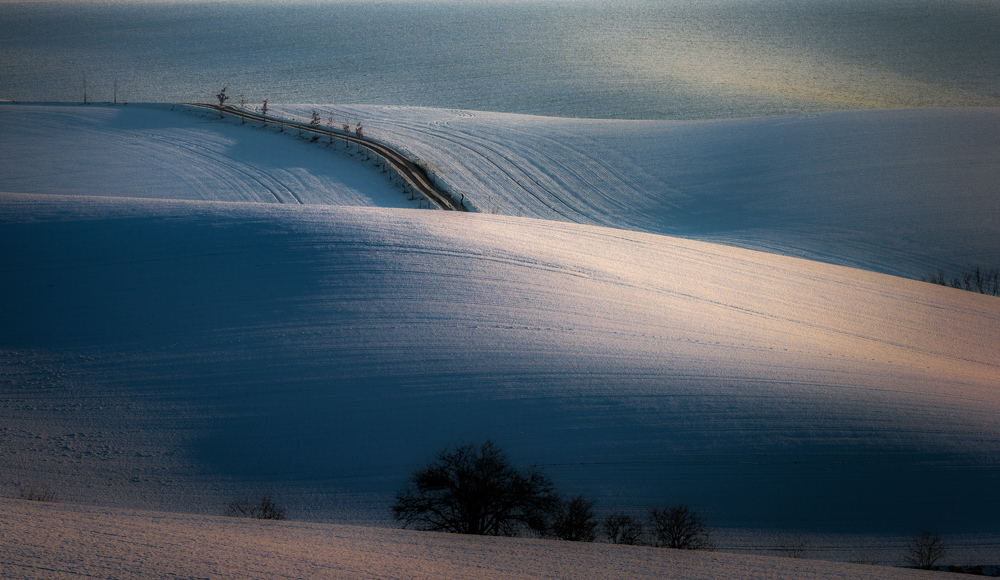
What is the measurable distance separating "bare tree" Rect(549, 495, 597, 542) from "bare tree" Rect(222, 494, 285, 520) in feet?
12.1

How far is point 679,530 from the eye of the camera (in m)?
8.80

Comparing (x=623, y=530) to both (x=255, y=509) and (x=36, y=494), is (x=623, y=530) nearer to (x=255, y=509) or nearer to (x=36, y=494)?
(x=255, y=509)

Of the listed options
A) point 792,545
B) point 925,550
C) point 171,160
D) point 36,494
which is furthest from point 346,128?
point 925,550

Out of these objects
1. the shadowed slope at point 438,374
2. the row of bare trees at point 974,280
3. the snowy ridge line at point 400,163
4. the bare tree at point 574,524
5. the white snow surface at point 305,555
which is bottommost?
the white snow surface at point 305,555

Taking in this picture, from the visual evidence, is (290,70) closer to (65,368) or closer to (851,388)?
(65,368)

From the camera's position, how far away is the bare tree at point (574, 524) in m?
8.73

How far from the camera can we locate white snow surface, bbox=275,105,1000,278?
23.3 m

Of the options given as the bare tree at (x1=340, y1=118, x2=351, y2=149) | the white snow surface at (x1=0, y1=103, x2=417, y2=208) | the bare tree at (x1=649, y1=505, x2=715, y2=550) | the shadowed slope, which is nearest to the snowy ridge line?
the bare tree at (x1=340, y1=118, x2=351, y2=149)

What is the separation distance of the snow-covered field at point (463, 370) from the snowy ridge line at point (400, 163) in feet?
16.6

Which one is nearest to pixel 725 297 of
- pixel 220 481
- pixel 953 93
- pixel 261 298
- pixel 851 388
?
pixel 851 388

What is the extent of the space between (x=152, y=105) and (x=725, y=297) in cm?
3329

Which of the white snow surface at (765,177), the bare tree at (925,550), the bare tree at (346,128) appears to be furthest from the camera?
the bare tree at (346,128)

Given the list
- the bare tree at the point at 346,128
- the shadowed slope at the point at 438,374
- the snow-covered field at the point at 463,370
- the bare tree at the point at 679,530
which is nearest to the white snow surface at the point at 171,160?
the bare tree at the point at 346,128

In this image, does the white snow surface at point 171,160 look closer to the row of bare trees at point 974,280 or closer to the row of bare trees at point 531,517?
the row of bare trees at point 531,517
